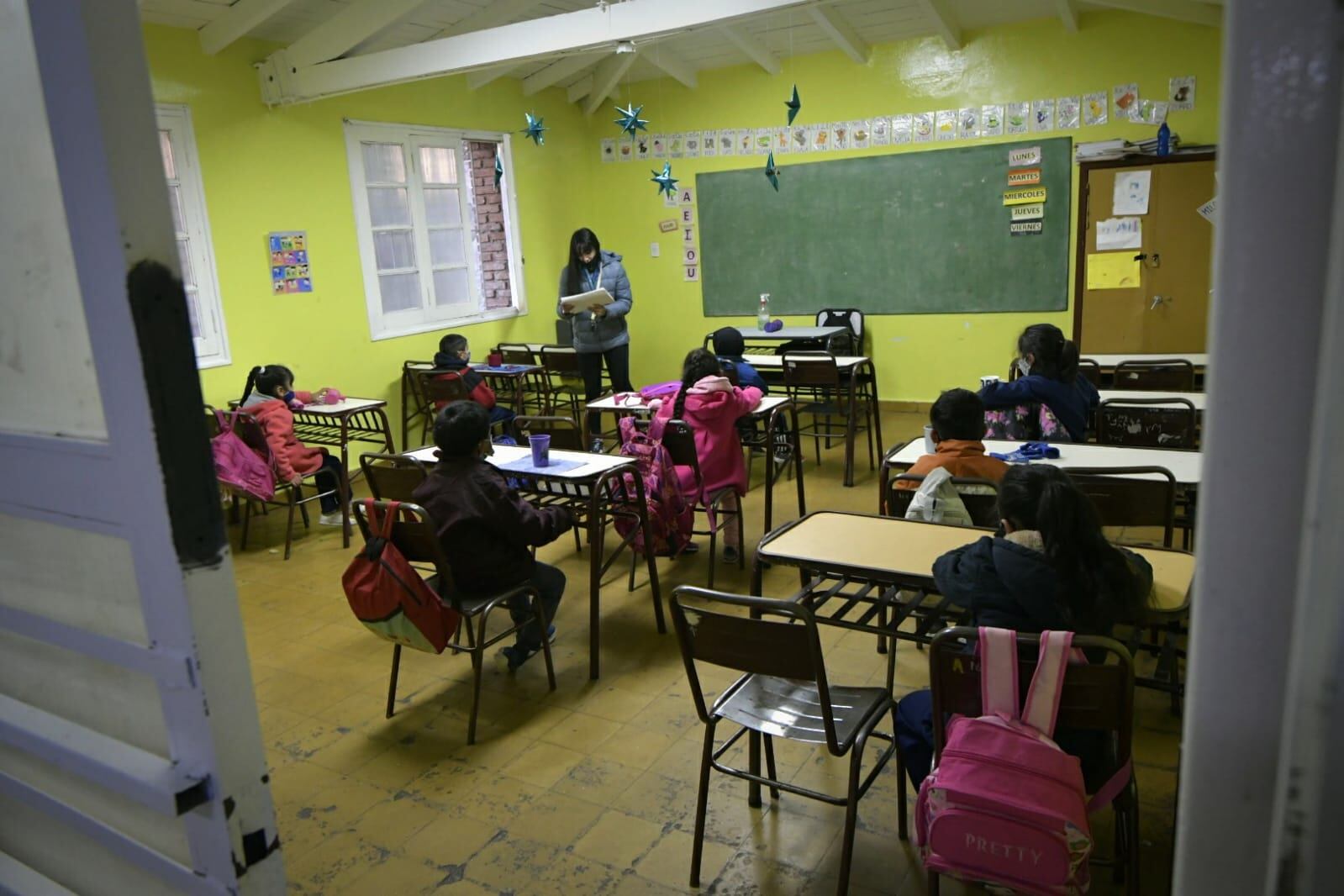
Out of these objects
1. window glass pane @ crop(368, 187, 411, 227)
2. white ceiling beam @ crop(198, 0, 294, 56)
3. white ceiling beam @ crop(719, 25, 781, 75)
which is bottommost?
window glass pane @ crop(368, 187, 411, 227)

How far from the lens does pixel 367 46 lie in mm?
5945

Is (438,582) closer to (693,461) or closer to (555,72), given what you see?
Answer: (693,461)

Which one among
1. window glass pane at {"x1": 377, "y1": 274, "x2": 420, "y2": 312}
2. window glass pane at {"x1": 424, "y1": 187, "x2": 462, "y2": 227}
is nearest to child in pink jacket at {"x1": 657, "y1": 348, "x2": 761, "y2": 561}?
window glass pane at {"x1": 377, "y1": 274, "x2": 420, "y2": 312}

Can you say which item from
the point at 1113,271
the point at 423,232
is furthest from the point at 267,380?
the point at 1113,271

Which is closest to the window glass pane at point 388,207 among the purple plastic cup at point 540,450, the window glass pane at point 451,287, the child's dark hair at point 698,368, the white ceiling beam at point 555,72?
the window glass pane at point 451,287

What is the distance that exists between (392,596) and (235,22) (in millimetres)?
4066

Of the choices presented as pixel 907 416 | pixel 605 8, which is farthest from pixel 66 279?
pixel 907 416

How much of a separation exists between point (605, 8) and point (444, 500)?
3.02 m

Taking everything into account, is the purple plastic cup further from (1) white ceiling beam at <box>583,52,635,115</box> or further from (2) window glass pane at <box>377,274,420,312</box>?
(1) white ceiling beam at <box>583,52,635,115</box>

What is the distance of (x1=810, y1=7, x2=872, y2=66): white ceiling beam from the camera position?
6148 millimetres

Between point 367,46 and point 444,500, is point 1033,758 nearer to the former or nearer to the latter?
point 444,500

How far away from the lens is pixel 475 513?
283cm

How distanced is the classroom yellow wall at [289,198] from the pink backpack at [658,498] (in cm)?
298

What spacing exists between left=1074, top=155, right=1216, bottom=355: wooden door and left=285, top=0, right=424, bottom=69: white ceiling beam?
4357mm
